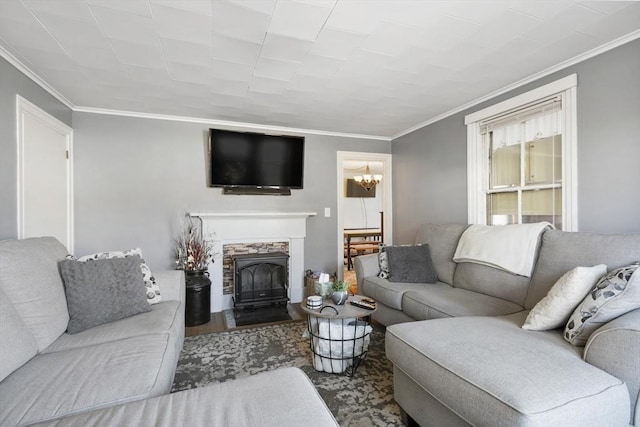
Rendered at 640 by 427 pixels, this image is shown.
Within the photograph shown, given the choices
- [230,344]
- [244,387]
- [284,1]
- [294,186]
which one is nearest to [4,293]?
[244,387]

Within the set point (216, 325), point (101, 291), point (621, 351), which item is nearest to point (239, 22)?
point (101, 291)

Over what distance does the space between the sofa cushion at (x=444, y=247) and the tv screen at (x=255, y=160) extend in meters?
1.81

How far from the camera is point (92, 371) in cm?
125

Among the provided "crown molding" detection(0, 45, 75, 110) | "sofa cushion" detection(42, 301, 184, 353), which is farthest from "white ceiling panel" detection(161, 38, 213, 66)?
"sofa cushion" detection(42, 301, 184, 353)

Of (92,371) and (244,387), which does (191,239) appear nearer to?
(92,371)

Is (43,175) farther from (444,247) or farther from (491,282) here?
(491,282)

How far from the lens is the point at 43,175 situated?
269 cm

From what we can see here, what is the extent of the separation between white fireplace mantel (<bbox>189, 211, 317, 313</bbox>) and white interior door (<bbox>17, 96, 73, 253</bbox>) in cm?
128

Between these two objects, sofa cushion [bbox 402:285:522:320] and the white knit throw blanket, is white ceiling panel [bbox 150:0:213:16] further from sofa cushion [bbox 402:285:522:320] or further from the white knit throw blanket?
the white knit throw blanket

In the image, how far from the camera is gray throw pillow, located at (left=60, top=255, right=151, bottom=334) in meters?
1.74

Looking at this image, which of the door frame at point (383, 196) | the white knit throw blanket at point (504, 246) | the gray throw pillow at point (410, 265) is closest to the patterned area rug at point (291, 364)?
the gray throw pillow at point (410, 265)

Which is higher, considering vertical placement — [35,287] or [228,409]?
[35,287]

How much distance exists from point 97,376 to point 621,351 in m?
2.13

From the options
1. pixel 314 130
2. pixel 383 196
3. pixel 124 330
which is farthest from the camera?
pixel 383 196
